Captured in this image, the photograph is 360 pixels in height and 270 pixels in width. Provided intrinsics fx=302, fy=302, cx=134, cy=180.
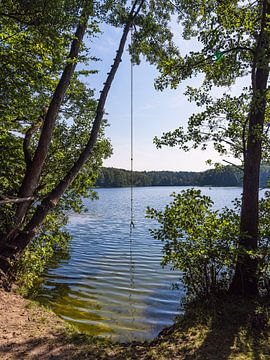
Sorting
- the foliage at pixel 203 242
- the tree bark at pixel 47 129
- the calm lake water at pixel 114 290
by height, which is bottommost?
the calm lake water at pixel 114 290

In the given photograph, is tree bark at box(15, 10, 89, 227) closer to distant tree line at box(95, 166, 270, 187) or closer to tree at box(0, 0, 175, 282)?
tree at box(0, 0, 175, 282)

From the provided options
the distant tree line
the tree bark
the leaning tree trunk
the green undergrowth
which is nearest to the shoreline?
the green undergrowth

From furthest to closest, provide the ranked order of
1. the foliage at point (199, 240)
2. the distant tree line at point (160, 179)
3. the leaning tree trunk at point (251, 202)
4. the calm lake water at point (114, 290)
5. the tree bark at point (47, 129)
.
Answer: the distant tree line at point (160, 179) → the calm lake water at point (114, 290) → the tree bark at point (47, 129) → the leaning tree trunk at point (251, 202) → the foliage at point (199, 240)

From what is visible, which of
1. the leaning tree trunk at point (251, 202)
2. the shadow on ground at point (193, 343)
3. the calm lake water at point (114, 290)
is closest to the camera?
the shadow on ground at point (193, 343)

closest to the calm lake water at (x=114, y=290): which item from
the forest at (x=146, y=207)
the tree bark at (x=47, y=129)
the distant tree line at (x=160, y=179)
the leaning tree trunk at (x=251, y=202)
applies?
the forest at (x=146, y=207)

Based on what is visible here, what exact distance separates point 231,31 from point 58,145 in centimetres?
713

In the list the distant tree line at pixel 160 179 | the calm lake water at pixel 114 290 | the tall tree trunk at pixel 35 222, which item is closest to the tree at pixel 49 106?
the tall tree trunk at pixel 35 222

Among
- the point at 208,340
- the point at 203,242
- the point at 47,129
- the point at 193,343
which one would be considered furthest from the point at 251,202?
the point at 47,129

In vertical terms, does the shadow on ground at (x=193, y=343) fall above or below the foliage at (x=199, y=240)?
below

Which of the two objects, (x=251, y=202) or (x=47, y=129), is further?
(x=47, y=129)

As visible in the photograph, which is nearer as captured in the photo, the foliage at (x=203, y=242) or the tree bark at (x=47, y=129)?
the foliage at (x=203, y=242)

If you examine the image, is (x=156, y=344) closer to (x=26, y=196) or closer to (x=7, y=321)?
(x=7, y=321)

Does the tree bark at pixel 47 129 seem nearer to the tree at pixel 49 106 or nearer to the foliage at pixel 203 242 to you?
the tree at pixel 49 106

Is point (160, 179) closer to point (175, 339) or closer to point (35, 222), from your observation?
point (35, 222)
